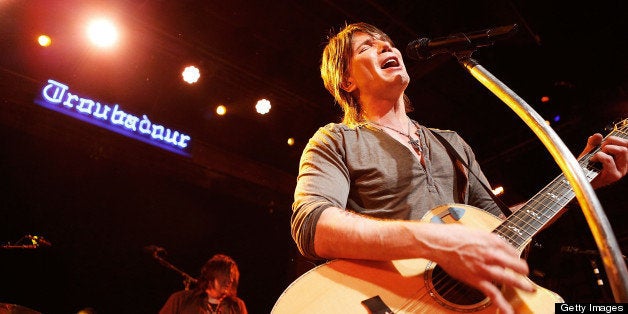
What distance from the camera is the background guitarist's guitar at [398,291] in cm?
125

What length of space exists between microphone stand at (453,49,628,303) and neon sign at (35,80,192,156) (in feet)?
23.6

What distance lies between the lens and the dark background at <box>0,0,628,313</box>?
5871 millimetres

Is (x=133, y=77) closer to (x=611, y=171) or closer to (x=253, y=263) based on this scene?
(x=253, y=263)

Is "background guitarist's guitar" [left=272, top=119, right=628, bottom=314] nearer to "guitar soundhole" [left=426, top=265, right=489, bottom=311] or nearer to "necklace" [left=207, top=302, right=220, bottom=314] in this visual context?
"guitar soundhole" [left=426, top=265, right=489, bottom=311]

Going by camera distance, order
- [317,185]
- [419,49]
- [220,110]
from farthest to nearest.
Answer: [220,110] < [419,49] < [317,185]

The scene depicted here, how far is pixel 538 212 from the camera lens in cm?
153

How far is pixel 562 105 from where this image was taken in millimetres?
6406

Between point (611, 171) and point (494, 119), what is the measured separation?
22.1 feet

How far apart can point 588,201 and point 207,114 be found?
7827 mm

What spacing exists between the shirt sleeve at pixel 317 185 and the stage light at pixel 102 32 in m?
5.92

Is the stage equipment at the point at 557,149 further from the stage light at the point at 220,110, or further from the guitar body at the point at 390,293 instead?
the stage light at the point at 220,110

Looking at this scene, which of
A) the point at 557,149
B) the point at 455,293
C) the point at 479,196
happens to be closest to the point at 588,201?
the point at 557,149

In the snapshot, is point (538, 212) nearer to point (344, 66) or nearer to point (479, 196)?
point (479, 196)

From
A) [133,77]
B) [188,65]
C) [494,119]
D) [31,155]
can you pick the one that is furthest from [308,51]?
[31,155]
